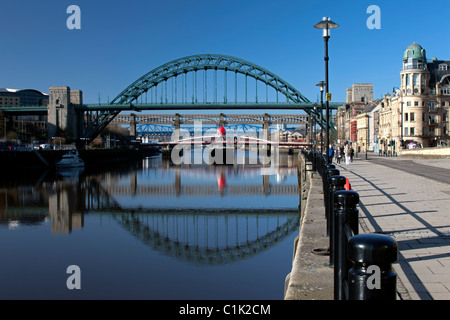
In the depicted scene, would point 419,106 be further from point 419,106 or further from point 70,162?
point 70,162

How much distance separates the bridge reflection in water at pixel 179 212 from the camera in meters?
14.7

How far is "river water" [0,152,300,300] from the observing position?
1005 cm

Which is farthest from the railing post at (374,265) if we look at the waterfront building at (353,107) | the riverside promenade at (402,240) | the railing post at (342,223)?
the waterfront building at (353,107)

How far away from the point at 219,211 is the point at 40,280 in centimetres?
1123

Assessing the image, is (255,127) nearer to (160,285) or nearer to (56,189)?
(56,189)

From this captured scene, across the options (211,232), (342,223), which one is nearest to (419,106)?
(211,232)

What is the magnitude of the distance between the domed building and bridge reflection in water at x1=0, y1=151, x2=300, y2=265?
26.8 m

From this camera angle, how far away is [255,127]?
188500 millimetres

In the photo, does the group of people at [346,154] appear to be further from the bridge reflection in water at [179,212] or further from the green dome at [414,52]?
the green dome at [414,52]

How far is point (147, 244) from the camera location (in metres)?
14.6

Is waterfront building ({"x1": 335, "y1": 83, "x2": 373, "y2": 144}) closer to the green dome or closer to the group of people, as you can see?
the green dome

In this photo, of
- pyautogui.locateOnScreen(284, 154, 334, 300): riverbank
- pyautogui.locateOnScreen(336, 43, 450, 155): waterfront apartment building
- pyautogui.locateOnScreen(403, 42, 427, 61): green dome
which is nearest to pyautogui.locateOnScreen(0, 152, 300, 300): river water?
pyautogui.locateOnScreen(284, 154, 334, 300): riverbank

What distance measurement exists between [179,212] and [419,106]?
41.5m

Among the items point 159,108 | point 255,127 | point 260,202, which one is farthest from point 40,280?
point 255,127
